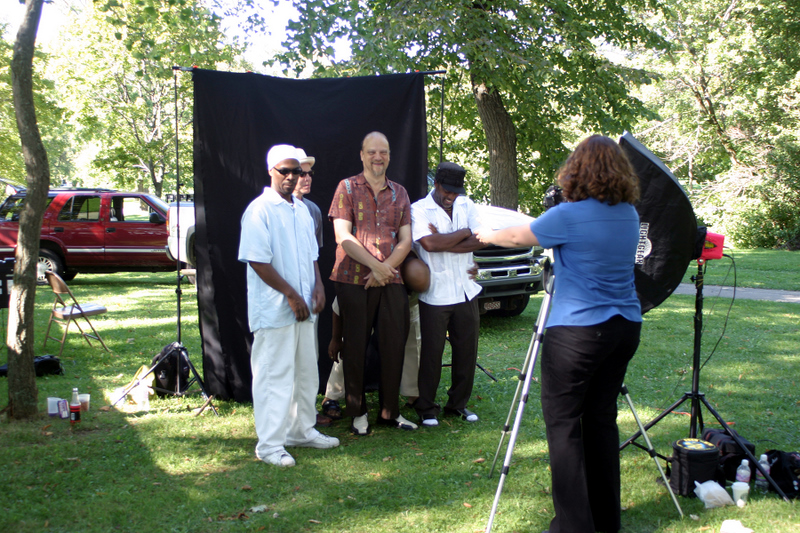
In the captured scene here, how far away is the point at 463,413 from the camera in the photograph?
Answer: 528 centimetres

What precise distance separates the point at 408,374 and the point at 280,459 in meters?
1.43

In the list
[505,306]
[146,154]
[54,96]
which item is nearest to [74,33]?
[54,96]

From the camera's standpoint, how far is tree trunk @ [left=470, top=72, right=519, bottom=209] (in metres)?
13.8

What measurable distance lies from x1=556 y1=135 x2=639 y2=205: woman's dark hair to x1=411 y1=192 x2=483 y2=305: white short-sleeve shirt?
1.92 m

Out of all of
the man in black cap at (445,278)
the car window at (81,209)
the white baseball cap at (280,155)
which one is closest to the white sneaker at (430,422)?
the man in black cap at (445,278)

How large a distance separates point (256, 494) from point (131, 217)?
11580mm

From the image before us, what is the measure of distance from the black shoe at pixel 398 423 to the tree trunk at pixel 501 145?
9.29 metres

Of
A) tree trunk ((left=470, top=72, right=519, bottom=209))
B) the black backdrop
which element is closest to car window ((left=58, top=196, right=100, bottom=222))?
tree trunk ((left=470, top=72, right=519, bottom=209))

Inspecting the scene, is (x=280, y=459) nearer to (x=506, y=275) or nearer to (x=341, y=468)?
(x=341, y=468)

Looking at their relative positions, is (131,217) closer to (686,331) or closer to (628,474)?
(686,331)

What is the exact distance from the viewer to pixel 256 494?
3.84 metres

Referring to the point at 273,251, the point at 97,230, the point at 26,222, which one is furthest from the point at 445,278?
the point at 97,230

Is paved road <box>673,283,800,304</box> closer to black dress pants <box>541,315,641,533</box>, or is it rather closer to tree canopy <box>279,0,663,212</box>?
tree canopy <box>279,0,663,212</box>

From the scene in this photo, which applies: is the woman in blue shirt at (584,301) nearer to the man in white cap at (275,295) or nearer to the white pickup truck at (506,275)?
the man in white cap at (275,295)
